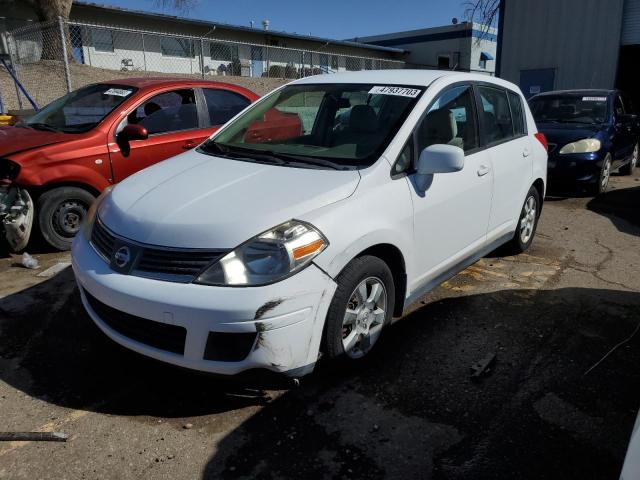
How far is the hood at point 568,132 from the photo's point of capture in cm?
757

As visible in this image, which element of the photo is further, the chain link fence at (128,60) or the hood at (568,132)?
the chain link fence at (128,60)

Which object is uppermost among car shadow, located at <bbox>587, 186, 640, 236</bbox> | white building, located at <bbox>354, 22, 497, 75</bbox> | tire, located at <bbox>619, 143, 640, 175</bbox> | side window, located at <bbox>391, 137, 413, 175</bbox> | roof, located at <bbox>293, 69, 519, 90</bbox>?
white building, located at <bbox>354, 22, 497, 75</bbox>

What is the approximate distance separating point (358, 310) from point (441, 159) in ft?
3.27

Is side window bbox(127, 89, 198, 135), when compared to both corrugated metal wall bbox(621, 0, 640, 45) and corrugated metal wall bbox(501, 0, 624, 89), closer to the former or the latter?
corrugated metal wall bbox(501, 0, 624, 89)

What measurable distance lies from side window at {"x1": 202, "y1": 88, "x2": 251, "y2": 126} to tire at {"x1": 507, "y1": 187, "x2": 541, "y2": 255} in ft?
11.0

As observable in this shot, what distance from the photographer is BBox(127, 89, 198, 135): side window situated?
532 centimetres

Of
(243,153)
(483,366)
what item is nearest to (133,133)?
(243,153)

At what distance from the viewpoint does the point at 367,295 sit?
2.88 m

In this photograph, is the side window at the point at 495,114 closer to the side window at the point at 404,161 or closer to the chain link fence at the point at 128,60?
the side window at the point at 404,161

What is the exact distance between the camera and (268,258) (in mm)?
2400

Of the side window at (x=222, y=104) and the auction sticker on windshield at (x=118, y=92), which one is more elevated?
the auction sticker on windshield at (x=118, y=92)

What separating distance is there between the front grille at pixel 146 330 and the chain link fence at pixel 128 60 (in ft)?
27.5

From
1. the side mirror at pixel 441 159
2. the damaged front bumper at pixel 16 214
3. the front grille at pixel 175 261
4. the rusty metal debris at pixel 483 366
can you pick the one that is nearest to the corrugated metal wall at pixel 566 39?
the side mirror at pixel 441 159

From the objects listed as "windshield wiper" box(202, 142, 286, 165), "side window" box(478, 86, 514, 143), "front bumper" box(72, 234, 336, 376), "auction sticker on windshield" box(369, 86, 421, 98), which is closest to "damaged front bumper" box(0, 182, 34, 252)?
"windshield wiper" box(202, 142, 286, 165)
